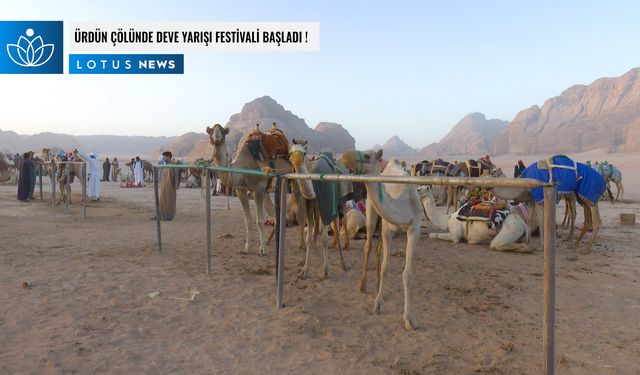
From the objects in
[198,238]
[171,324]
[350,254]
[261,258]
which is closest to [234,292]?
[171,324]

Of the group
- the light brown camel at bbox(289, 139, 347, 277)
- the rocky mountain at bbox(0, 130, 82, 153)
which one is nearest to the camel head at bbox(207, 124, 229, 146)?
the light brown camel at bbox(289, 139, 347, 277)

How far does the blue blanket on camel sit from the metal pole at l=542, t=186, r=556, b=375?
6.58 meters

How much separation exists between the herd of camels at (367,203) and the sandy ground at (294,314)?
0.41m

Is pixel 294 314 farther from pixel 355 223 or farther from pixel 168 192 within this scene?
pixel 168 192

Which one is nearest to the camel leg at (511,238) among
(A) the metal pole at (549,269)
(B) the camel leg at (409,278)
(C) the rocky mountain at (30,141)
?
(B) the camel leg at (409,278)

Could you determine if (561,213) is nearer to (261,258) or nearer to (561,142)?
(261,258)

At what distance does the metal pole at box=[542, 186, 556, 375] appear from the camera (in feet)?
8.48

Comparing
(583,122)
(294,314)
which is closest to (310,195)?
(294,314)

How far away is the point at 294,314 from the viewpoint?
15.2ft

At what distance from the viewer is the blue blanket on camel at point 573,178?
8.63m

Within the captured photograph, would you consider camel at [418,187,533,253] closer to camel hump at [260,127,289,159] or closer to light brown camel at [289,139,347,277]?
light brown camel at [289,139,347,277]

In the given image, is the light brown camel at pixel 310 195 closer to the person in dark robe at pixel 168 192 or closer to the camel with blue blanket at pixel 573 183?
the camel with blue blanket at pixel 573 183

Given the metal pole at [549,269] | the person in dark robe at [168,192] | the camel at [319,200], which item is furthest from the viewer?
the person in dark robe at [168,192]

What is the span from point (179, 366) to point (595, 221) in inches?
324
